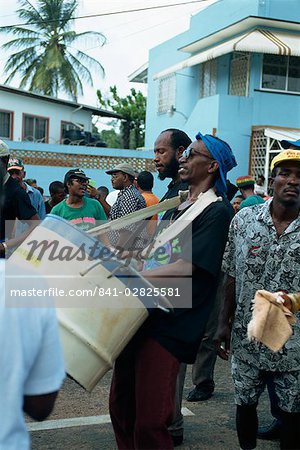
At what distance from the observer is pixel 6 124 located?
2114 centimetres

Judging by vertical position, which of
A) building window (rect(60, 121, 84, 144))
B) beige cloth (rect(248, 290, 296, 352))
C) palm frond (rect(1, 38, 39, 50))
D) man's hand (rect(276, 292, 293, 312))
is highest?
palm frond (rect(1, 38, 39, 50))

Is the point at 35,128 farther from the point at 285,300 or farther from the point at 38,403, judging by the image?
the point at 38,403

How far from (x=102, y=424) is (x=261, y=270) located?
166 centimetres

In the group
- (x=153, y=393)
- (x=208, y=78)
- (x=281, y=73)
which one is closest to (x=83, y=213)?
(x=153, y=393)

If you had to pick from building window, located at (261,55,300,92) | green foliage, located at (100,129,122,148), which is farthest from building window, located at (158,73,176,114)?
green foliage, located at (100,129,122,148)

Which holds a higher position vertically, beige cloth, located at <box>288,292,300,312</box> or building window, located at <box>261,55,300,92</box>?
building window, located at <box>261,55,300,92</box>

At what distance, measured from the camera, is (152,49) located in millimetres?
21750

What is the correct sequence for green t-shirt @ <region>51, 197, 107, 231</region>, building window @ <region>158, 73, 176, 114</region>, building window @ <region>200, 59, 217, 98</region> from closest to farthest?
green t-shirt @ <region>51, 197, 107, 231</region> → building window @ <region>200, 59, 217, 98</region> → building window @ <region>158, 73, 176, 114</region>

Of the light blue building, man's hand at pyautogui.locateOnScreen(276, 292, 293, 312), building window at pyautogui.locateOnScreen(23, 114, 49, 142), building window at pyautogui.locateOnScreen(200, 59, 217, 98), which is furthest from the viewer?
building window at pyautogui.locateOnScreen(23, 114, 49, 142)

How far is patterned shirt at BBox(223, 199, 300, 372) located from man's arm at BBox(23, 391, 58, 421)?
1760 mm

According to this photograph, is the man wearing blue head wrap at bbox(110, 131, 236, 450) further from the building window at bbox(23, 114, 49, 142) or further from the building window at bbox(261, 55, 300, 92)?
the building window at bbox(23, 114, 49, 142)

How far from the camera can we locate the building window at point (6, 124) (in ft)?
68.7

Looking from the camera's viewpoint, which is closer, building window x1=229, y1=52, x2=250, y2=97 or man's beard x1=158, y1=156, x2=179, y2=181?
man's beard x1=158, y1=156, x2=179, y2=181

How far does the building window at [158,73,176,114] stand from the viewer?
65.7 ft
